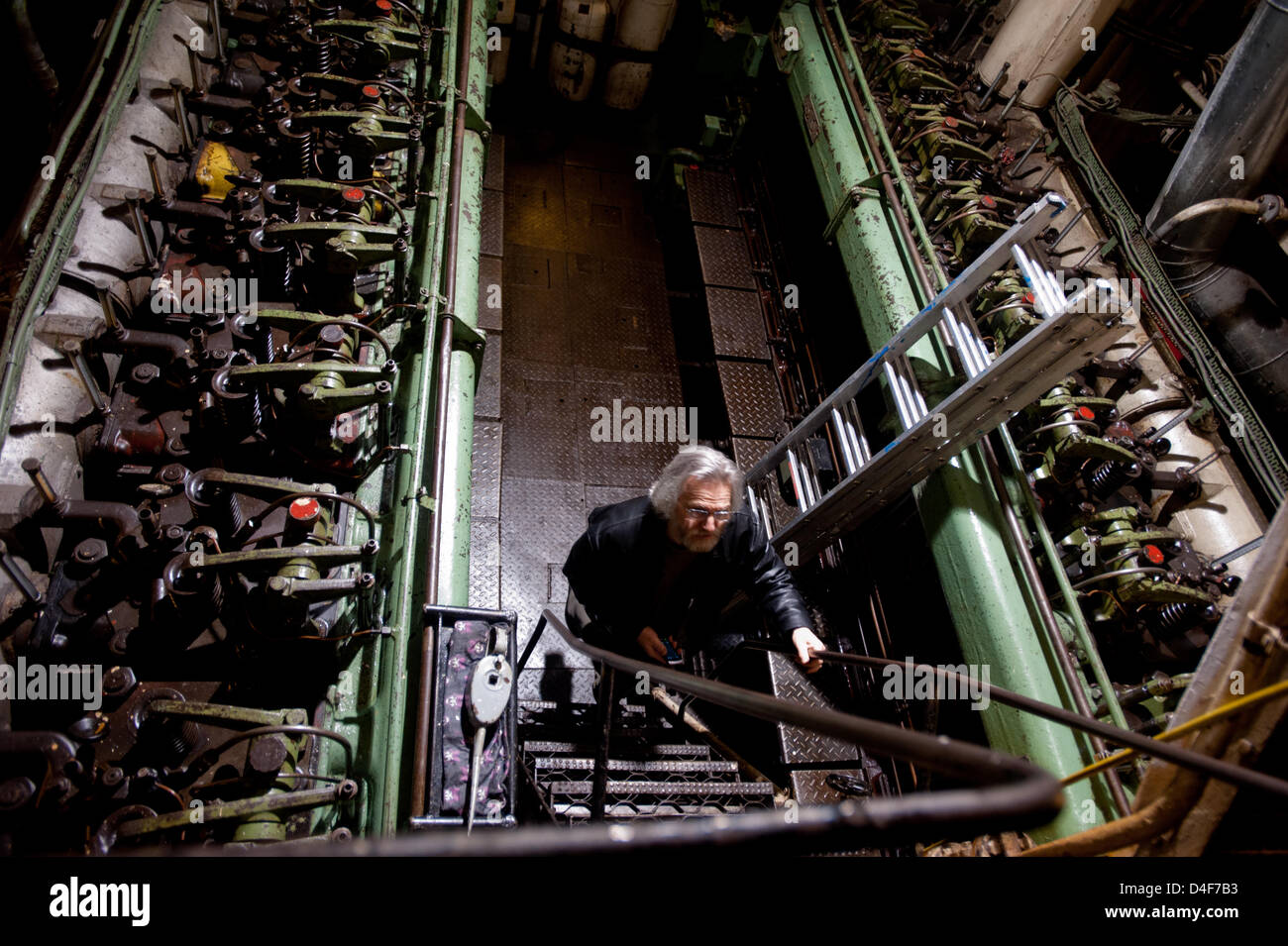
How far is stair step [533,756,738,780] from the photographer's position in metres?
3.29

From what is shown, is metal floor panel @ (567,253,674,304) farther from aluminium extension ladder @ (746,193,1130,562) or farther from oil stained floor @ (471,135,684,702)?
aluminium extension ladder @ (746,193,1130,562)

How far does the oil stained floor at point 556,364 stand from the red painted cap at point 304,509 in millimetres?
1699

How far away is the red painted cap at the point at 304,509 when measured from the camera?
9.14ft

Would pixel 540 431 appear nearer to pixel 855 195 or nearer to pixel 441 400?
pixel 441 400

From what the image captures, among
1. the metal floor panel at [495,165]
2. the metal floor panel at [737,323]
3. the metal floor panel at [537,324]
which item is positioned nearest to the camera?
the metal floor panel at [737,323]

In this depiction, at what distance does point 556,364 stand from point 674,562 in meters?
3.04

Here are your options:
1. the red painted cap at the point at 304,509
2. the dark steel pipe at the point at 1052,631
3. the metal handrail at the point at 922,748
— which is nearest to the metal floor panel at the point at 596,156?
the dark steel pipe at the point at 1052,631

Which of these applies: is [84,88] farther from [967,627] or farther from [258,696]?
[967,627]

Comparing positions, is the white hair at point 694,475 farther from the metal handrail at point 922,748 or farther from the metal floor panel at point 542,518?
the metal floor panel at point 542,518

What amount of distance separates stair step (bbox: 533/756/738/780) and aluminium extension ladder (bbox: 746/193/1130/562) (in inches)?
65.1

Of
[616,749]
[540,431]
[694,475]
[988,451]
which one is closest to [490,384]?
[540,431]

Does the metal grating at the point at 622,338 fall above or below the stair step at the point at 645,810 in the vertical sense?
above

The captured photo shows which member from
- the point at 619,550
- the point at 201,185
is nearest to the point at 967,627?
the point at 619,550

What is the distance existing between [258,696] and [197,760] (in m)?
0.32
